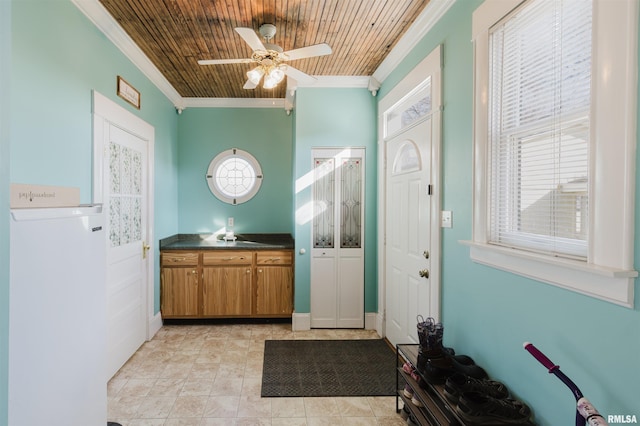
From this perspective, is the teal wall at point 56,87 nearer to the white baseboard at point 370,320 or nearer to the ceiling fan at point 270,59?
the ceiling fan at point 270,59

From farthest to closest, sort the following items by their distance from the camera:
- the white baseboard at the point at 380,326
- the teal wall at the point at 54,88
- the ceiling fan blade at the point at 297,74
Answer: the white baseboard at the point at 380,326 < the ceiling fan blade at the point at 297,74 < the teal wall at the point at 54,88

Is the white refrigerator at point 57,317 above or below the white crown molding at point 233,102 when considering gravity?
Result: below

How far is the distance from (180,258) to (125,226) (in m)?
0.90

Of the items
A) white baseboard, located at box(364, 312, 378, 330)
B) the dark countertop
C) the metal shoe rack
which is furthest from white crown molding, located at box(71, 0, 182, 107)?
white baseboard, located at box(364, 312, 378, 330)

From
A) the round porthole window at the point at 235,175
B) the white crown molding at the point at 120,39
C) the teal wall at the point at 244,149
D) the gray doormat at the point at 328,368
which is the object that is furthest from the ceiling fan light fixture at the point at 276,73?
the gray doormat at the point at 328,368

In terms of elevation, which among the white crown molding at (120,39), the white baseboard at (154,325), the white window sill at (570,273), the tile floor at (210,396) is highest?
the white crown molding at (120,39)

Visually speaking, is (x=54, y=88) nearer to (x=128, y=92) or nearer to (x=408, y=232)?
(x=128, y=92)

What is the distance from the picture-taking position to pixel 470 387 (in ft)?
4.78

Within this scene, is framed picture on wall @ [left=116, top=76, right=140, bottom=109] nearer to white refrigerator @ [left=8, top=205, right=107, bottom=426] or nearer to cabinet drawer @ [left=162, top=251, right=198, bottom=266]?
white refrigerator @ [left=8, top=205, right=107, bottom=426]

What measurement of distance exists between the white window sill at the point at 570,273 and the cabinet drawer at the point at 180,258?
308cm

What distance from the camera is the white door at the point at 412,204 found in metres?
2.25

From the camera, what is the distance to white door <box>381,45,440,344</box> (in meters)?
A: 2.25

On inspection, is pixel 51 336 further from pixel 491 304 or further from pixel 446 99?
pixel 446 99

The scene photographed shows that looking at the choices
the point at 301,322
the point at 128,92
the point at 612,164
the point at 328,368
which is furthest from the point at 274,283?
the point at 612,164
